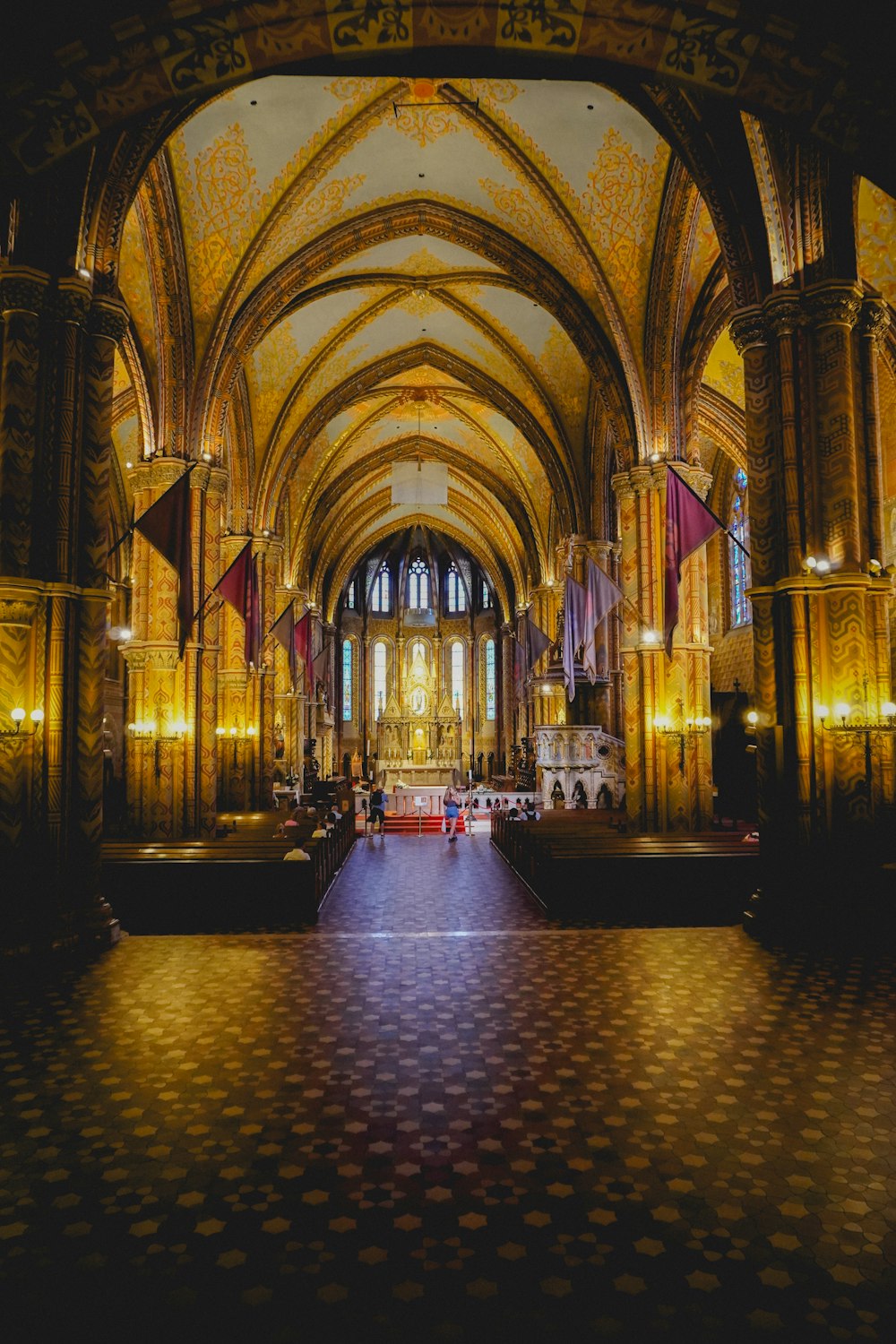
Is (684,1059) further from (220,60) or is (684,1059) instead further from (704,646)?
(704,646)

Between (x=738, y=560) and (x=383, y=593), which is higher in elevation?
(x=383, y=593)

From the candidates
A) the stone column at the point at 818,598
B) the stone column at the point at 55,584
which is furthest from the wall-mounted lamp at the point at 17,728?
the stone column at the point at 818,598

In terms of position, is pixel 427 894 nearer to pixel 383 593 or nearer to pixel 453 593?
pixel 453 593

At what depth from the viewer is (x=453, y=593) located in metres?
47.2

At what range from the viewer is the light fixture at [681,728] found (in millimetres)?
15133

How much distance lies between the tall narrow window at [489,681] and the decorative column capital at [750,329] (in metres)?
35.9

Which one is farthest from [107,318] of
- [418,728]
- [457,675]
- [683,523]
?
[457,675]

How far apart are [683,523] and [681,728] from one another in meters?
4.76

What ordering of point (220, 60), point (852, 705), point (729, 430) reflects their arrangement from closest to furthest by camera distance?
point (220, 60), point (852, 705), point (729, 430)

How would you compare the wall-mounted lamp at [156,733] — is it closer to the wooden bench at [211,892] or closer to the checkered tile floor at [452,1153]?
the wooden bench at [211,892]

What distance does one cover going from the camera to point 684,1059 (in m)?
5.42

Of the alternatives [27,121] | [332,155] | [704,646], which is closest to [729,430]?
[704,646]

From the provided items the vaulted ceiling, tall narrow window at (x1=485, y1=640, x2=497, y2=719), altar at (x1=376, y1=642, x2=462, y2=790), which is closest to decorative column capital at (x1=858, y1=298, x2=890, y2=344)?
the vaulted ceiling

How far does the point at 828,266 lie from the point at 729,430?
505 inches
